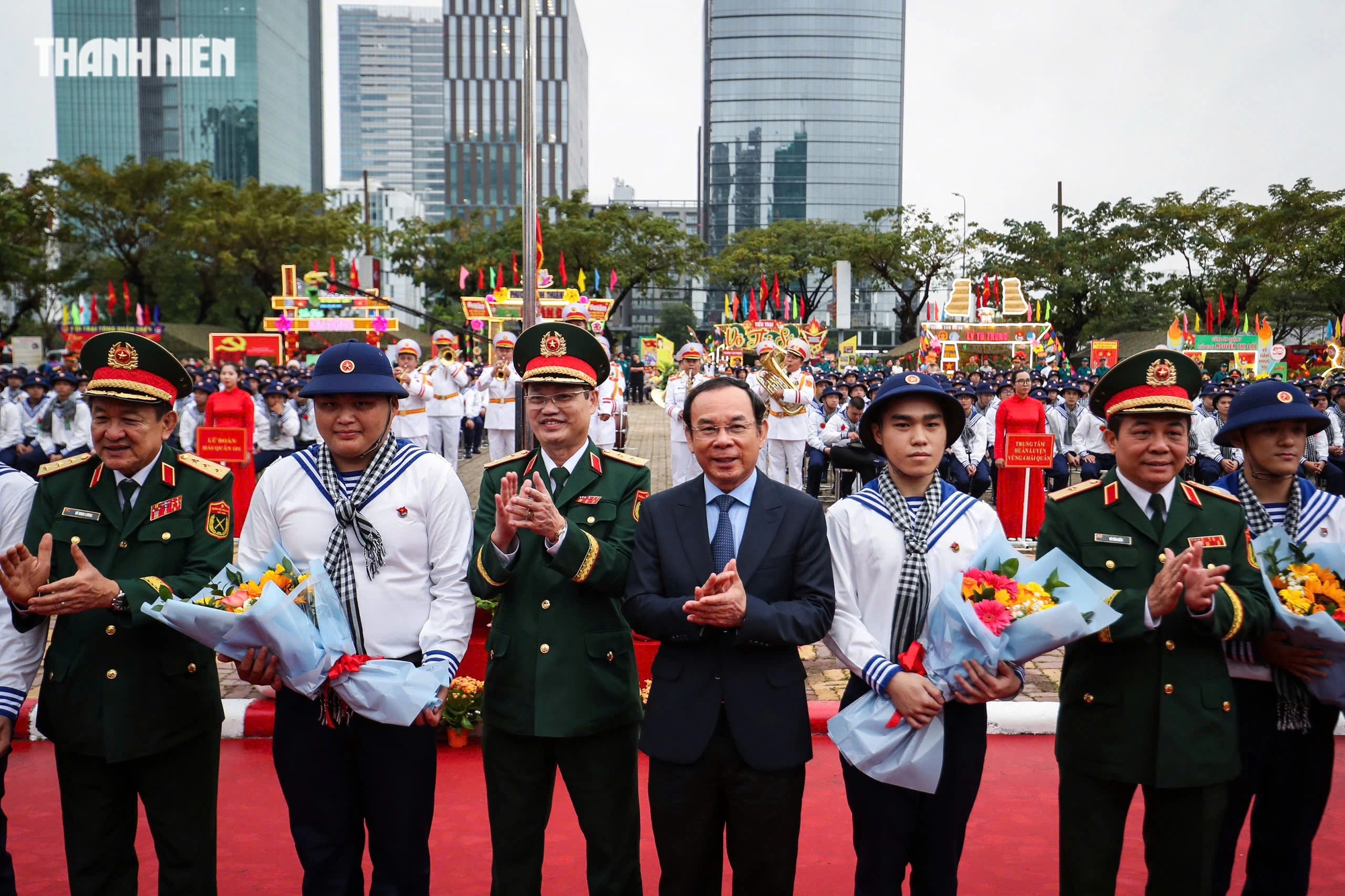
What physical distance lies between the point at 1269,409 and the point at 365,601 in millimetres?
2943

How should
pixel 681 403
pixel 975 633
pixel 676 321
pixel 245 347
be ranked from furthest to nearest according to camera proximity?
pixel 676 321 < pixel 245 347 < pixel 681 403 < pixel 975 633

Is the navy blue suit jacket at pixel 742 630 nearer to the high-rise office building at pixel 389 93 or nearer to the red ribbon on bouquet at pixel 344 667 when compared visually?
the red ribbon on bouquet at pixel 344 667

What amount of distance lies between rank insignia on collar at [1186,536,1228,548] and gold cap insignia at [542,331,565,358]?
77.4 inches

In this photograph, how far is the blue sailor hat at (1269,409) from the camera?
3139 millimetres

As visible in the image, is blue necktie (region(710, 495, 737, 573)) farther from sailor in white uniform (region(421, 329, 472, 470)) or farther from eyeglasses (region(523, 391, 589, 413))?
sailor in white uniform (region(421, 329, 472, 470))

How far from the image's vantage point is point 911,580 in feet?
9.21

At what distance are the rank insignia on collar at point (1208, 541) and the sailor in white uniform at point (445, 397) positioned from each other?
43.5 feet

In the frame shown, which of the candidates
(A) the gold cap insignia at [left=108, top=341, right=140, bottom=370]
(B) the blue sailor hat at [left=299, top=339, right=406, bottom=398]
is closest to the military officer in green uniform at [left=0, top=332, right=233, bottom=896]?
(A) the gold cap insignia at [left=108, top=341, right=140, bottom=370]

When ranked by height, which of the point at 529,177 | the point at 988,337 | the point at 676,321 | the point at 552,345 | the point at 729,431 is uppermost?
the point at 676,321

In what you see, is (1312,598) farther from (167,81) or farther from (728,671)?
(167,81)

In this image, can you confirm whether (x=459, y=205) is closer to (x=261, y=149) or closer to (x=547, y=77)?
(x=547, y=77)

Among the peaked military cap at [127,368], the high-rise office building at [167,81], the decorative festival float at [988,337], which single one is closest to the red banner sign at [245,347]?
the decorative festival float at [988,337]

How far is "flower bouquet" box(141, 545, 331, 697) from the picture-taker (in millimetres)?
2568

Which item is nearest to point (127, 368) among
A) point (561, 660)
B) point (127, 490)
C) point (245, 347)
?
point (127, 490)
